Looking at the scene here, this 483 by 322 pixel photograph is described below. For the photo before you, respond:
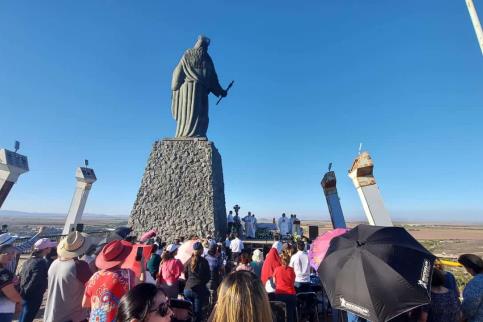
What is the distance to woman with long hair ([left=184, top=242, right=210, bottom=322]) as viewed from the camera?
4.71 m

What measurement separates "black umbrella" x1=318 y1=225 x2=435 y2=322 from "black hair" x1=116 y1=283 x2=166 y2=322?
1547 mm

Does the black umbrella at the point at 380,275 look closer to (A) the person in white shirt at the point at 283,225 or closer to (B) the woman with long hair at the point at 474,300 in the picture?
(B) the woman with long hair at the point at 474,300

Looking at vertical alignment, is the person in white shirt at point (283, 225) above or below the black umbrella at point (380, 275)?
above

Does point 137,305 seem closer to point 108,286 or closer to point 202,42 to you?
point 108,286

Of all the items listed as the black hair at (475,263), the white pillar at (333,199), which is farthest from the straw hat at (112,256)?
the white pillar at (333,199)

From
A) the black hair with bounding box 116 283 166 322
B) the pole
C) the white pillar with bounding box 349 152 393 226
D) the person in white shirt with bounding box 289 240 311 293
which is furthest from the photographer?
the white pillar with bounding box 349 152 393 226

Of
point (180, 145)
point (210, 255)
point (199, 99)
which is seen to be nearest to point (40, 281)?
point (210, 255)

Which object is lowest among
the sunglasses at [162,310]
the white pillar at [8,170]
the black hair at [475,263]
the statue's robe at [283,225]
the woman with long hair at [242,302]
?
the sunglasses at [162,310]

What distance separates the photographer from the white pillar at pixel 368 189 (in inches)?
216

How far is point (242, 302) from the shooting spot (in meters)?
1.64

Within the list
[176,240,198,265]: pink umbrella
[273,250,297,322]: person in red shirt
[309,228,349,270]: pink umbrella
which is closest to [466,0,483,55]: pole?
[309,228,349,270]: pink umbrella

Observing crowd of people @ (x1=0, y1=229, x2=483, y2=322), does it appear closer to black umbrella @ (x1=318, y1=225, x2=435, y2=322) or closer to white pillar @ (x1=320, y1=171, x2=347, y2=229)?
black umbrella @ (x1=318, y1=225, x2=435, y2=322)

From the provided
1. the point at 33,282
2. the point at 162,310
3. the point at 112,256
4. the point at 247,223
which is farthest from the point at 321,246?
the point at 247,223

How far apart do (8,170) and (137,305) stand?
7.33 meters
